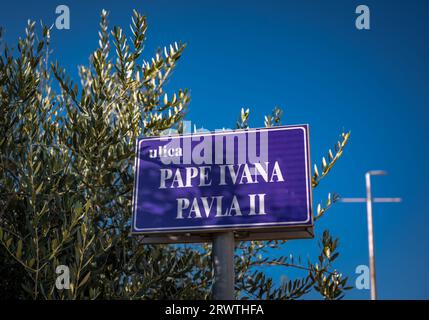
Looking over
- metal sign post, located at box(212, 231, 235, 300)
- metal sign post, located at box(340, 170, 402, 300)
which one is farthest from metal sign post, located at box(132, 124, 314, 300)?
metal sign post, located at box(340, 170, 402, 300)

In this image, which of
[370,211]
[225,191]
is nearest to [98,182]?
[225,191]

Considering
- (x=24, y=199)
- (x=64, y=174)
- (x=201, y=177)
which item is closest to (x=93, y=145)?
(x=64, y=174)

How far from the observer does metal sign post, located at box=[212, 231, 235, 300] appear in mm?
7621

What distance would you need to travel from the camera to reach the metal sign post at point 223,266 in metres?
7.62

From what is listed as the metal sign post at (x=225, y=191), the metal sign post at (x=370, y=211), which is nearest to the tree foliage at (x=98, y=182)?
the metal sign post at (x=225, y=191)

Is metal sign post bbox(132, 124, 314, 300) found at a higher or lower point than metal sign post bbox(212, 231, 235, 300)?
higher

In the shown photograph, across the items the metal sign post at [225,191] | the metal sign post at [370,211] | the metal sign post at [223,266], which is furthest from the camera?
the metal sign post at [370,211]

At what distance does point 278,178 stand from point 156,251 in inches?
117

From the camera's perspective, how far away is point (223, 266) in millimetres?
7664

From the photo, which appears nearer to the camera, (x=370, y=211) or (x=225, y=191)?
(x=225, y=191)

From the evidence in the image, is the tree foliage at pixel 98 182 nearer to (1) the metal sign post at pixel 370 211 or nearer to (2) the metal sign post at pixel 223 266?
(2) the metal sign post at pixel 223 266

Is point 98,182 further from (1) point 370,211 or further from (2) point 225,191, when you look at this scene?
(1) point 370,211

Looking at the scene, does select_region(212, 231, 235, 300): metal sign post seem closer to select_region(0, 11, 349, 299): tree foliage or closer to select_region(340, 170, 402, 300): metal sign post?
select_region(0, 11, 349, 299): tree foliage

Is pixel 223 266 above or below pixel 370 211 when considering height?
below
